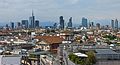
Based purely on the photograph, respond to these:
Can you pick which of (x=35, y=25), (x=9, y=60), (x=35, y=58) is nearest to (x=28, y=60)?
(x=35, y=58)

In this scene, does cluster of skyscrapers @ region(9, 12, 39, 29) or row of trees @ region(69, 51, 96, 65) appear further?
cluster of skyscrapers @ region(9, 12, 39, 29)

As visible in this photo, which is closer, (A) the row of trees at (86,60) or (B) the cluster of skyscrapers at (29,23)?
(A) the row of trees at (86,60)

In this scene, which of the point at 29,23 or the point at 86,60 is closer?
the point at 86,60

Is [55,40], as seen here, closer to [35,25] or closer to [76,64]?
[76,64]

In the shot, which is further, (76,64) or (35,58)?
(35,58)

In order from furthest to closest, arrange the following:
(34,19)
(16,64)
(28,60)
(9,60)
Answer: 1. (34,19)
2. (28,60)
3. (9,60)
4. (16,64)

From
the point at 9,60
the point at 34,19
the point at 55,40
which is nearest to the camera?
the point at 9,60

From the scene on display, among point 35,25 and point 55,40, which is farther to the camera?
point 35,25

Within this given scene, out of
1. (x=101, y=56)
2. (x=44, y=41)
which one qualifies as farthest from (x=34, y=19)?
(x=101, y=56)

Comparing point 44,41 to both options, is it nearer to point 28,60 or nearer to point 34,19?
point 28,60
